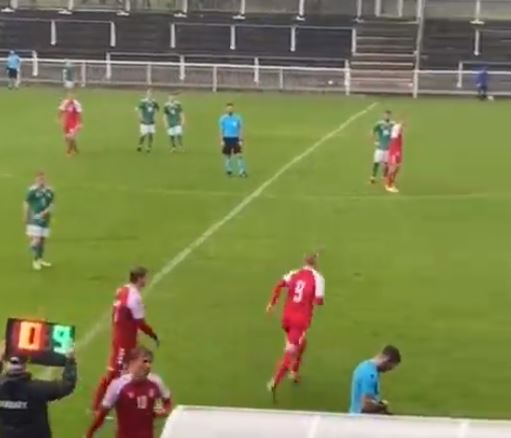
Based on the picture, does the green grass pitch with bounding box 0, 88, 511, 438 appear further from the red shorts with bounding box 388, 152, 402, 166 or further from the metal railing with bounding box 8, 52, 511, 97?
the metal railing with bounding box 8, 52, 511, 97

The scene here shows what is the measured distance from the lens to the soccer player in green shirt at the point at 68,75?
56.8 meters

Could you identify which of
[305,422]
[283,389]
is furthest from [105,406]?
[283,389]

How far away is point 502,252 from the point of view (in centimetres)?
2462

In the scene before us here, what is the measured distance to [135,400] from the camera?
472 inches

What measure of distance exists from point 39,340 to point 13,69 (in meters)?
47.7

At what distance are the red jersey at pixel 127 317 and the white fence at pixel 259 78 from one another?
42.0m

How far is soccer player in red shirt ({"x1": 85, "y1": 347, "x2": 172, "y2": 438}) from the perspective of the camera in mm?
11969

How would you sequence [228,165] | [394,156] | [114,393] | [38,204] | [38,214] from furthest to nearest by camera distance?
1. [228,165]
2. [394,156]
3. [38,204]
4. [38,214]
5. [114,393]

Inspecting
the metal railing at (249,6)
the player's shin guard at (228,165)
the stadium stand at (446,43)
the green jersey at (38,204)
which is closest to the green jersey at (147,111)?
the player's shin guard at (228,165)

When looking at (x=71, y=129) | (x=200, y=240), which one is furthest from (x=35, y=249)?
(x=71, y=129)

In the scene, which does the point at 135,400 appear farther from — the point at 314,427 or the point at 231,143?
the point at 231,143

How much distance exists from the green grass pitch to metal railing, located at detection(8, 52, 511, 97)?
1403cm

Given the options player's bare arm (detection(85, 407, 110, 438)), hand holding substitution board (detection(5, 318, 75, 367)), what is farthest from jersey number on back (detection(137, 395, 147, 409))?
hand holding substitution board (detection(5, 318, 75, 367))

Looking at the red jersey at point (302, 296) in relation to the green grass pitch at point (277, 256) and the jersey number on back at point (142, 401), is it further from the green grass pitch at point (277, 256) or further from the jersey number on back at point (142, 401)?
the jersey number on back at point (142, 401)
